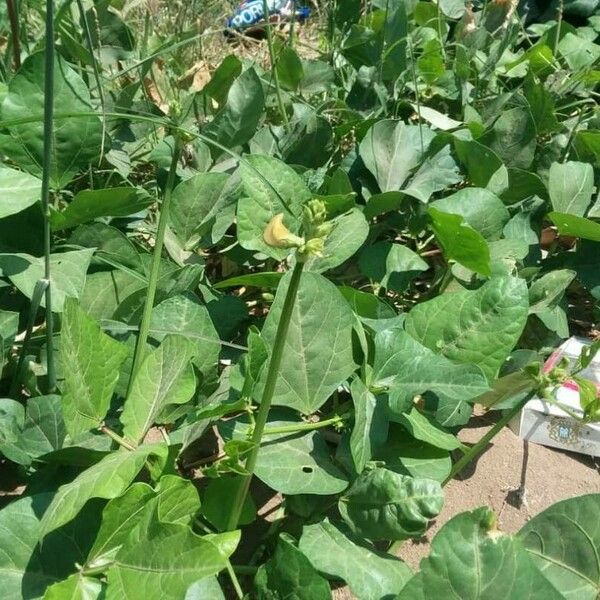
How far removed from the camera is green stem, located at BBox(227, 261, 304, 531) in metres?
0.62

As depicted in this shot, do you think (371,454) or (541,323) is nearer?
(371,454)

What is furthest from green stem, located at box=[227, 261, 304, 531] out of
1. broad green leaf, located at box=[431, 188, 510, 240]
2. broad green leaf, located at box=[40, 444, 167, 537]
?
broad green leaf, located at box=[431, 188, 510, 240]

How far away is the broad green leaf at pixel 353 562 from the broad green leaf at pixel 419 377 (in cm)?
16

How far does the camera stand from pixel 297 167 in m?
1.27

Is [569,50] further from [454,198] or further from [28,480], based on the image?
[28,480]

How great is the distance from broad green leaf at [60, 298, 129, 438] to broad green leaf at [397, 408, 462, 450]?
34 centimetres

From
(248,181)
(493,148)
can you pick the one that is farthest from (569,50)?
(248,181)

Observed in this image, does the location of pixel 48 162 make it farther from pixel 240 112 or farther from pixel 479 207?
pixel 479 207

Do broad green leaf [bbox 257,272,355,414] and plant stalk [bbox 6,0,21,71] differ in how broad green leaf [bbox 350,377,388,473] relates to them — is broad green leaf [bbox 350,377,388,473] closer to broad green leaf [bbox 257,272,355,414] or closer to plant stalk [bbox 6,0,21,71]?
broad green leaf [bbox 257,272,355,414]

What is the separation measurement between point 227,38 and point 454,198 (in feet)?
4.67

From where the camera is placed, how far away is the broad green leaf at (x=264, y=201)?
109 centimetres

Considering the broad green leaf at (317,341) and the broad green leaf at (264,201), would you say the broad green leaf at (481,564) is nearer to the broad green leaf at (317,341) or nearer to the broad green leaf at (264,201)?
the broad green leaf at (317,341)

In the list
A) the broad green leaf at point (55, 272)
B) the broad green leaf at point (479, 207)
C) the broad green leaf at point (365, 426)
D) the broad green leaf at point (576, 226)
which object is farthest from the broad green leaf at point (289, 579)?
the broad green leaf at point (576, 226)

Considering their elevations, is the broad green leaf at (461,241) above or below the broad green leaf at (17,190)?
above
